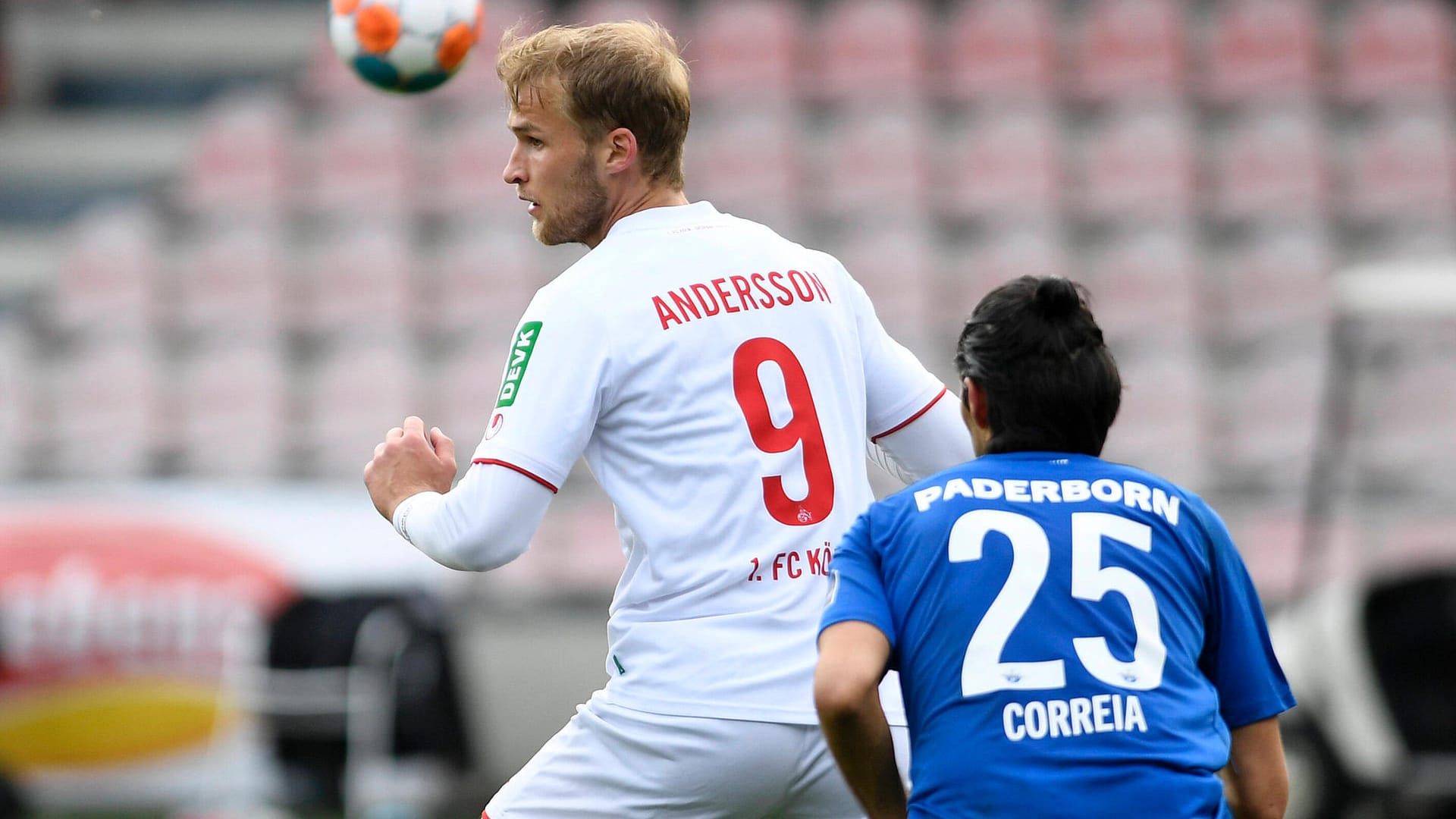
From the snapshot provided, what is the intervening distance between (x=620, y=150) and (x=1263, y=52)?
805 centimetres

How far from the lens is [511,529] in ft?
8.29

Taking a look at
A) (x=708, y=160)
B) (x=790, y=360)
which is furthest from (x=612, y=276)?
(x=708, y=160)

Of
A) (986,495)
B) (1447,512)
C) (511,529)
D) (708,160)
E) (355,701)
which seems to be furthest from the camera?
(708,160)

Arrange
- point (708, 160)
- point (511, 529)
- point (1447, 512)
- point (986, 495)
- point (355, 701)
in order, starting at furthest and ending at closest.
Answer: point (708, 160) < point (1447, 512) < point (355, 701) < point (511, 529) < point (986, 495)

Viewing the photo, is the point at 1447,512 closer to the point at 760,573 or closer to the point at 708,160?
the point at 708,160

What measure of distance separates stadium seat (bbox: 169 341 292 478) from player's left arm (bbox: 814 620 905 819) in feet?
20.5

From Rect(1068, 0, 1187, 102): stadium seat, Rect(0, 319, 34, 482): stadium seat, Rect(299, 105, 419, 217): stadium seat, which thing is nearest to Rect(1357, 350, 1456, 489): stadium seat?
Rect(1068, 0, 1187, 102): stadium seat

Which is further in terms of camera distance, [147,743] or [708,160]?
[708,160]

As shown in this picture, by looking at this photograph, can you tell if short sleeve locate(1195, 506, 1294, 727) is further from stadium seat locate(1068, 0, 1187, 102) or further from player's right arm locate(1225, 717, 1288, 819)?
stadium seat locate(1068, 0, 1187, 102)

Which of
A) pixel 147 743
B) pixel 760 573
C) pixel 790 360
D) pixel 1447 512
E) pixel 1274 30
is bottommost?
pixel 147 743

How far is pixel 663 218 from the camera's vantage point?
2762mm

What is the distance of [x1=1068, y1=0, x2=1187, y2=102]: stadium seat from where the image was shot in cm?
983

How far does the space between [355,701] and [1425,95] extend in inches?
264

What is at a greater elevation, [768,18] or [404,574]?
[768,18]
